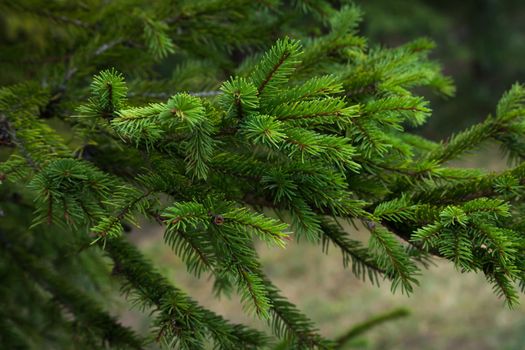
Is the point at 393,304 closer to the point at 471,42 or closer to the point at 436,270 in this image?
the point at 436,270

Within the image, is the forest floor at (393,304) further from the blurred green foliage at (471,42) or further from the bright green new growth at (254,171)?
the bright green new growth at (254,171)

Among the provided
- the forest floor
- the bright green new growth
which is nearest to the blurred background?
the forest floor

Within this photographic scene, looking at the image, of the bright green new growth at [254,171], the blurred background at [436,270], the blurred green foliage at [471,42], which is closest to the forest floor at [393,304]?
the blurred background at [436,270]

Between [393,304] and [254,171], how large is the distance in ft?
27.5

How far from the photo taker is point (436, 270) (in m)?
10.3

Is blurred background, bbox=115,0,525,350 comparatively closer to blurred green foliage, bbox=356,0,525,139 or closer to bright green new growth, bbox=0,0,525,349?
blurred green foliage, bbox=356,0,525,139

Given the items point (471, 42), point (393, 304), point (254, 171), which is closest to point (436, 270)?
point (393, 304)

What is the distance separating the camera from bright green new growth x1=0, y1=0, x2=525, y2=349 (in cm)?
133

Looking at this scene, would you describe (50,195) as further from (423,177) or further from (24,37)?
(24,37)

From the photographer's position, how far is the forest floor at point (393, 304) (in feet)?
26.3

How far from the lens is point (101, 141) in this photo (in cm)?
192

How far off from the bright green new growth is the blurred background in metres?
1.48

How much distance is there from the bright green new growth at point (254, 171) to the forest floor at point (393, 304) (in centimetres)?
470

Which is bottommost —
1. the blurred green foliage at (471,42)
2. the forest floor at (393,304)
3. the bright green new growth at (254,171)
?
the bright green new growth at (254,171)
